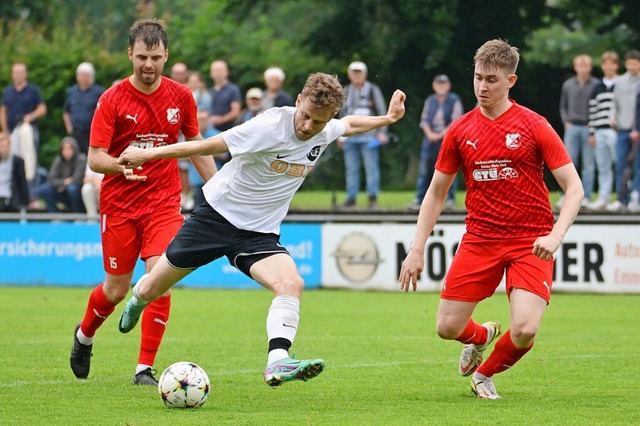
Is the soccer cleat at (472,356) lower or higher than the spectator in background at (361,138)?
lower

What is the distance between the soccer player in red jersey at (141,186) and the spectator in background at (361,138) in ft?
28.9

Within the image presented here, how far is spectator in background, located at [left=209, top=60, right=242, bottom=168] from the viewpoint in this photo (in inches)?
753

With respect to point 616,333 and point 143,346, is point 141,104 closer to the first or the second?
point 143,346

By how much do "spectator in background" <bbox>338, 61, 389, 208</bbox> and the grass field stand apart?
3186 millimetres

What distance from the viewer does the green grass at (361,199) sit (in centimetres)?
2041

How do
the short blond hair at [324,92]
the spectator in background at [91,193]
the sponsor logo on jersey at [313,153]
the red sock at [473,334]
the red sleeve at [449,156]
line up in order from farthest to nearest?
the spectator in background at [91,193] < the red sock at [473,334] < the red sleeve at [449,156] < the sponsor logo on jersey at [313,153] < the short blond hair at [324,92]

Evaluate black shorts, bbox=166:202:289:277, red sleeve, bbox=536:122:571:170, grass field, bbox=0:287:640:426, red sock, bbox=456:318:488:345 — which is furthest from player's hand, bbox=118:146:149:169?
red sleeve, bbox=536:122:571:170

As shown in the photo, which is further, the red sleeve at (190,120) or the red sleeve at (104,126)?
the red sleeve at (190,120)

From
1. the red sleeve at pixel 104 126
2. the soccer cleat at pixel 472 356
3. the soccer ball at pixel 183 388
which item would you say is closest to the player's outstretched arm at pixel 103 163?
the red sleeve at pixel 104 126

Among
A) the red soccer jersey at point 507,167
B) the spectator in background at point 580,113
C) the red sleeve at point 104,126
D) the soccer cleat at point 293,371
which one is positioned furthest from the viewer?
the spectator in background at point 580,113

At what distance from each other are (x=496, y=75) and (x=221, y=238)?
6.83 feet

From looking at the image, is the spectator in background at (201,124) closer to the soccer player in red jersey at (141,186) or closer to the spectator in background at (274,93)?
the spectator in background at (274,93)

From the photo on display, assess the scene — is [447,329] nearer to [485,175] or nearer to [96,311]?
[485,175]

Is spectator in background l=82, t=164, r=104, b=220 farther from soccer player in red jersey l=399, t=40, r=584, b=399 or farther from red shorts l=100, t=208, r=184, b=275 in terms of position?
soccer player in red jersey l=399, t=40, r=584, b=399
